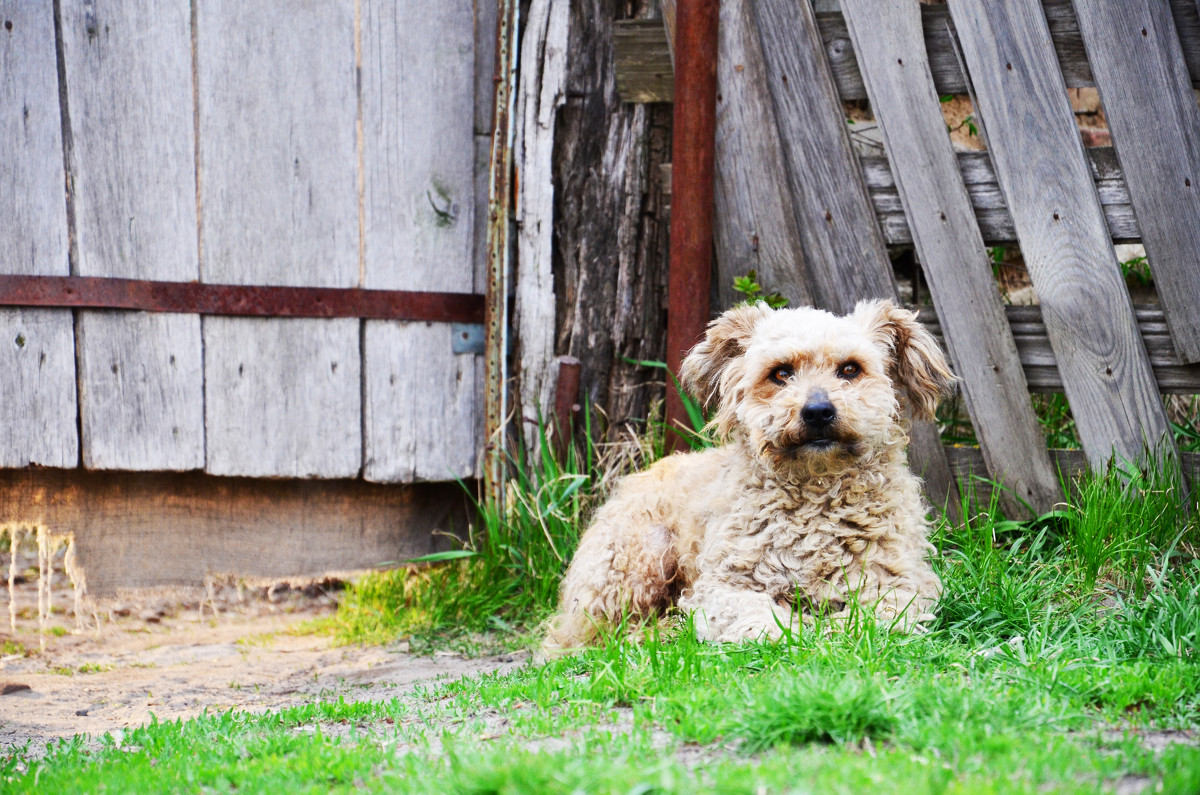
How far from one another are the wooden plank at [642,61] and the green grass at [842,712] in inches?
99.2

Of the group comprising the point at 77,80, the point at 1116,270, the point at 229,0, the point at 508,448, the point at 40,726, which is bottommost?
the point at 40,726

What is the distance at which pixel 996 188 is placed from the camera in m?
3.94

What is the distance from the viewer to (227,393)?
4.57m

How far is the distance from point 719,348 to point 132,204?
297 centimetres

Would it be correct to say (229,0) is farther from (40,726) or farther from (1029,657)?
(1029,657)

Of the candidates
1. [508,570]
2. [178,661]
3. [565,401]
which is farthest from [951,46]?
[178,661]

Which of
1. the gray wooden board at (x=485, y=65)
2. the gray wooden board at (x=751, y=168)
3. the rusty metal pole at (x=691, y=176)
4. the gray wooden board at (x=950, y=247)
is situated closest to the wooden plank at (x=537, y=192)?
the gray wooden board at (x=485, y=65)

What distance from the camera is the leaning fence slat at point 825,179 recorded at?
163 inches

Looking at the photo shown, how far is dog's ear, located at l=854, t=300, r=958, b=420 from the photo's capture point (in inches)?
132

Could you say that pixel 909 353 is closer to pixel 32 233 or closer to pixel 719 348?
pixel 719 348

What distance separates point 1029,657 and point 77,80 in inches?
184

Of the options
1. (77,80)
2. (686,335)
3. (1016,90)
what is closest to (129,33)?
(77,80)

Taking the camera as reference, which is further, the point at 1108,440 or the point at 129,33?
the point at 129,33

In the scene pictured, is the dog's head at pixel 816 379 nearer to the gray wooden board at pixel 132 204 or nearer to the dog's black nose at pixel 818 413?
the dog's black nose at pixel 818 413
